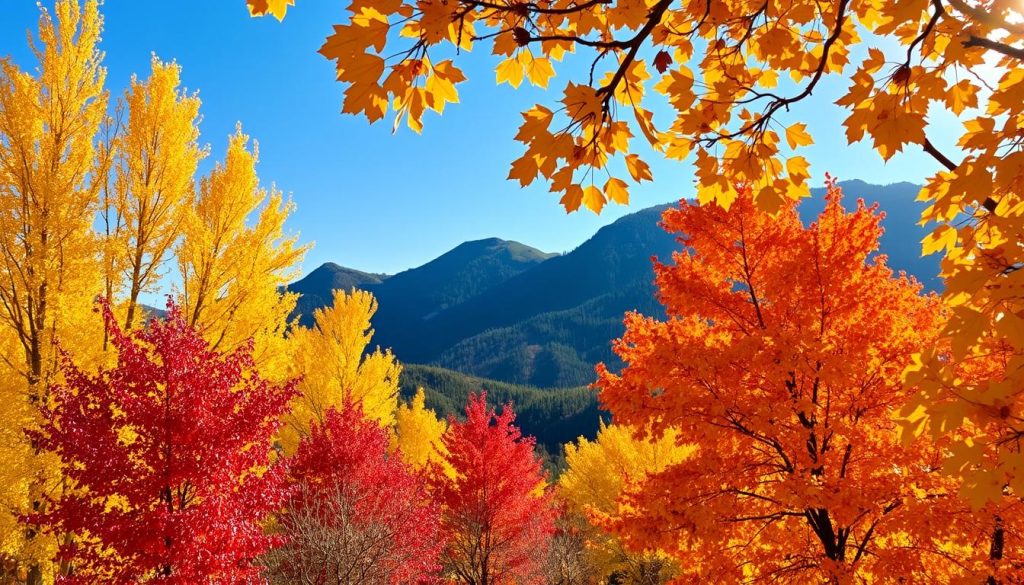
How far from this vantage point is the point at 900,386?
4133 millimetres

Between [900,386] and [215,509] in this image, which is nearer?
[900,386]

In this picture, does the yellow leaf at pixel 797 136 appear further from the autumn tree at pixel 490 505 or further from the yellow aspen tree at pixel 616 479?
the yellow aspen tree at pixel 616 479

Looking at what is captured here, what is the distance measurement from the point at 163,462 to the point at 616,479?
16.0 m

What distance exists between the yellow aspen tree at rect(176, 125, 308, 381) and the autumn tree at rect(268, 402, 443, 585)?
2.66 m

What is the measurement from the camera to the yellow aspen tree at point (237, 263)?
23.7ft

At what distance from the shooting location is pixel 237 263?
24.9 ft

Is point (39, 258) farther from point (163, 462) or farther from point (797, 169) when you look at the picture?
point (797, 169)

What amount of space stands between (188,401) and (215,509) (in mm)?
1164

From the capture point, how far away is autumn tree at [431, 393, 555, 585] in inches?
498

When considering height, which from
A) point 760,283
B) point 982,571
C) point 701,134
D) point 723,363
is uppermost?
point 701,134

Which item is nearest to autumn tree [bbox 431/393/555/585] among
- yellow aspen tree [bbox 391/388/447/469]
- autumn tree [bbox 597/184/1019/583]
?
yellow aspen tree [bbox 391/388/447/469]

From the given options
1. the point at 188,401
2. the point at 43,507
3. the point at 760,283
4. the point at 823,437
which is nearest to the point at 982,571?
the point at 823,437

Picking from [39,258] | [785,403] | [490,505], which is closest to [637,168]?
[785,403]

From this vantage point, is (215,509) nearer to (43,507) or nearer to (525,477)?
(43,507)
